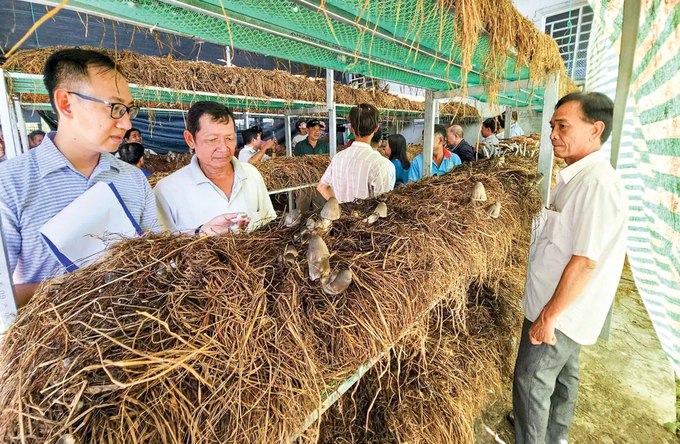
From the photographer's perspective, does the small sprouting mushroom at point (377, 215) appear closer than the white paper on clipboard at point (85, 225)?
No

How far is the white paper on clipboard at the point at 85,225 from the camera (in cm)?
105

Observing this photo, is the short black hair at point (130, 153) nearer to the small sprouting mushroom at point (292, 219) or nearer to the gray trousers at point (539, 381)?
the small sprouting mushroom at point (292, 219)

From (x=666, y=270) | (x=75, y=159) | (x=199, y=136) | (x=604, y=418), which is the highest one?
(x=199, y=136)

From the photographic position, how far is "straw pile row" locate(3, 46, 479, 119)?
11.4 feet

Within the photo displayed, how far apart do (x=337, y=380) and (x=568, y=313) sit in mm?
1846

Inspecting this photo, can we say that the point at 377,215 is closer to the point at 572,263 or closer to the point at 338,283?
the point at 338,283

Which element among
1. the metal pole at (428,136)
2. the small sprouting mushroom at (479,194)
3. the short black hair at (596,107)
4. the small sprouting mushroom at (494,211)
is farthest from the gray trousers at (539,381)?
the metal pole at (428,136)

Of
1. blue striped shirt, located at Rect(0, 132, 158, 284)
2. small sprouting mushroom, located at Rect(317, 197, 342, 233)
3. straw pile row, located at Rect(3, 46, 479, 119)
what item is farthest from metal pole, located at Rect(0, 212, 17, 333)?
straw pile row, located at Rect(3, 46, 479, 119)

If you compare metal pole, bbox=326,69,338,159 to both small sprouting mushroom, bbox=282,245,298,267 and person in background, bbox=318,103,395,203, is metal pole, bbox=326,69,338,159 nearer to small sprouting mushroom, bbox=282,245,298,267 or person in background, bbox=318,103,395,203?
person in background, bbox=318,103,395,203

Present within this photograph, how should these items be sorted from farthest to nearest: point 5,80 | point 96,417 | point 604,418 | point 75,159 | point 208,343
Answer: point 5,80 < point 604,418 < point 75,159 < point 208,343 < point 96,417

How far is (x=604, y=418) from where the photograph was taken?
8.67ft

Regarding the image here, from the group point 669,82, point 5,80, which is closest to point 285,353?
point 669,82

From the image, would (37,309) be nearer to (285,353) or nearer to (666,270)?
(285,353)

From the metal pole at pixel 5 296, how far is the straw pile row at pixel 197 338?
0.07m
